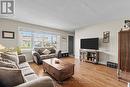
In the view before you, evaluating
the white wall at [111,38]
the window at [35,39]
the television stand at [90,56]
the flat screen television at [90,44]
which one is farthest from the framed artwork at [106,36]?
the window at [35,39]

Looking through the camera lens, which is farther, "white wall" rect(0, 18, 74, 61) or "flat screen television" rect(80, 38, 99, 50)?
"flat screen television" rect(80, 38, 99, 50)

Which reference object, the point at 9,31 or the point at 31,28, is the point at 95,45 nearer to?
the point at 31,28

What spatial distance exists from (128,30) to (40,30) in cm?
520

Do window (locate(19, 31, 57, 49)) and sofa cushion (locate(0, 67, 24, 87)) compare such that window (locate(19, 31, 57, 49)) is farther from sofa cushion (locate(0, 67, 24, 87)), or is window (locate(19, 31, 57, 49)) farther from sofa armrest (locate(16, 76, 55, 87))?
sofa armrest (locate(16, 76, 55, 87))

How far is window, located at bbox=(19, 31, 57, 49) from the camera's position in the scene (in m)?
6.30

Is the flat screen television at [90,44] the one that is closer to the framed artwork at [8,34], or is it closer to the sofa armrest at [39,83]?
the framed artwork at [8,34]

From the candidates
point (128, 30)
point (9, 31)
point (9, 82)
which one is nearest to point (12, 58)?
point (9, 82)

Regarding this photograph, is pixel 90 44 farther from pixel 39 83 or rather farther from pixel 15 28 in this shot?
pixel 39 83

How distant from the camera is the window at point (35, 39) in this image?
6305 millimetres

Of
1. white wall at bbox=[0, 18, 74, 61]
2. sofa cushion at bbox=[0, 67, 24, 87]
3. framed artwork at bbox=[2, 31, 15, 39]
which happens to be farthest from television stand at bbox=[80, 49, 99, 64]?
sofa cushion at bbox=[0, 67, 24, 87]

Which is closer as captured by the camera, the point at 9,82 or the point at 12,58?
the point at 9,82

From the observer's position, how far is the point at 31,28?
21.4ft

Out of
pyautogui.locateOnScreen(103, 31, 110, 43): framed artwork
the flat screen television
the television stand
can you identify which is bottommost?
the television stand

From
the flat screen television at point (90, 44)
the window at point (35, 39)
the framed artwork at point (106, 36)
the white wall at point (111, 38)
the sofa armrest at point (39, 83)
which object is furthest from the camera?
the window at point (35, 39)
